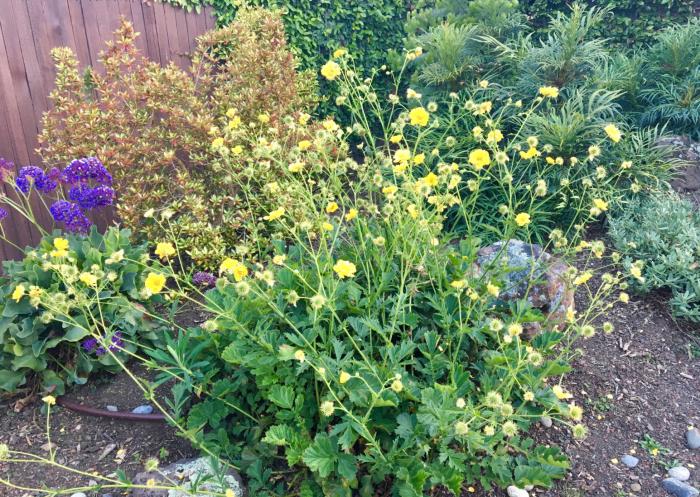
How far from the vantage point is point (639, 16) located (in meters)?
5.35

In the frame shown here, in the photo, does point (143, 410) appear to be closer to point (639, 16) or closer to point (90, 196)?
point (90, 196)

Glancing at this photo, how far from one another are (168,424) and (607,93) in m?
3.63

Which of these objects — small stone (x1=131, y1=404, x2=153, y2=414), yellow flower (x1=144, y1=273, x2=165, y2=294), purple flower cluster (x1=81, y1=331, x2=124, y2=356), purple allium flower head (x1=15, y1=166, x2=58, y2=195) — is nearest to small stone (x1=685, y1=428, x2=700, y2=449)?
yellow flower (x1=144, y1=273, x2=165, y2=294)

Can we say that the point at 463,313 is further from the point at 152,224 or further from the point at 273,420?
the point at 152,224

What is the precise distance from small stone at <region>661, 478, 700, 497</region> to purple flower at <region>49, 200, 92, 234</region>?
298cm

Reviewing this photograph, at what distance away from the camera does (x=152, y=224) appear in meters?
3.55

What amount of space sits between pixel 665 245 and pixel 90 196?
10.8ft

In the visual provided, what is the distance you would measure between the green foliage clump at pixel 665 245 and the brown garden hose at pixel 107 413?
246 cm

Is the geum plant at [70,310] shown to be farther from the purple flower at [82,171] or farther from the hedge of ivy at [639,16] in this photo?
the hedge of ivy at [639,16]

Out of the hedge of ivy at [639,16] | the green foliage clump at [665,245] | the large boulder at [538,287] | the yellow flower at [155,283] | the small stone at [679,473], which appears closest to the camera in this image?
the yellow flower at [155,283]

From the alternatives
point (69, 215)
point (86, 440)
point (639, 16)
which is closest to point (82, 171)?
point (69, 215)

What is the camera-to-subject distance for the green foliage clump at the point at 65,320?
8.05 feet

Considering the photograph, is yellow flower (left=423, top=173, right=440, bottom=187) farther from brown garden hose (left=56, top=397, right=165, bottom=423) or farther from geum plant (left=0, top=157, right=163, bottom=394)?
brown garden hose (left=56, top=397, right=165, bottom=423)

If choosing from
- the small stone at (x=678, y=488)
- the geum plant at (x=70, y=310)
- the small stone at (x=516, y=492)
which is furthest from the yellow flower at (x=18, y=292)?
the small stone at (x=678, y=488)
